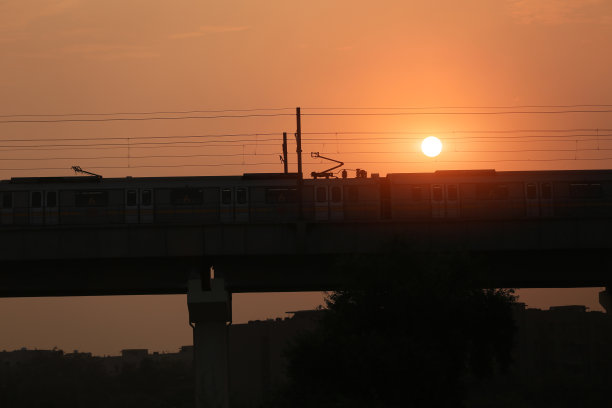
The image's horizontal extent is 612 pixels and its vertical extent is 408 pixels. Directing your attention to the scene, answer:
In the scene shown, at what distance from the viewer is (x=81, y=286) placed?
161ft

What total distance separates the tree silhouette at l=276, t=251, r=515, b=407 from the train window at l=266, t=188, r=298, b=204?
15.6m

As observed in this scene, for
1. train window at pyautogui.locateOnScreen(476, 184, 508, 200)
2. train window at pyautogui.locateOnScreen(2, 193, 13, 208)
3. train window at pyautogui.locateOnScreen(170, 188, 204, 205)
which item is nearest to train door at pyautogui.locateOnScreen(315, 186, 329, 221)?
train window at pyautogui.locateOnScreen(170, 188, 204, 205)

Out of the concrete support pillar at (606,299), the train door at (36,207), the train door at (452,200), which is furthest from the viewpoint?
the train door at (452,200)

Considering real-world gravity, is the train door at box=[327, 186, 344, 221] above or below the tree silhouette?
above

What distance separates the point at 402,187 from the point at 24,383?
10935 cm

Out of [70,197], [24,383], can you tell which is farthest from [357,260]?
[24,383]

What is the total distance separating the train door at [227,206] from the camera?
→ 53094 millimetres

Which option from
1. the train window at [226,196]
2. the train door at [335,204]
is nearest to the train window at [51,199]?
the train window at [226,196]

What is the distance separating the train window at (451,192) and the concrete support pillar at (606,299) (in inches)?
415

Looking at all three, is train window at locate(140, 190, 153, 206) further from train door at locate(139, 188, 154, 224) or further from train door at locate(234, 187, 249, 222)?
train door at locate(234, 187, 249, 222)

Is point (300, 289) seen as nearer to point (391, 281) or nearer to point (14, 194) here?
point (391, 281)

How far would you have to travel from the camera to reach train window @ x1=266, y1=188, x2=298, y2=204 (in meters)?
53.2

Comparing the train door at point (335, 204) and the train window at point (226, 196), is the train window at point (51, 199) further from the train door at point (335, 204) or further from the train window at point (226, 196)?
the train door at point (335, 204)

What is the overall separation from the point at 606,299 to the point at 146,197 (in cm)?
2884
